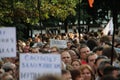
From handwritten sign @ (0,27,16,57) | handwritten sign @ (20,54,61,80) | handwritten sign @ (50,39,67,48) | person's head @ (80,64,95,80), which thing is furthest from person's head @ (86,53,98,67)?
handwritten sign @ (50,39,67,48)

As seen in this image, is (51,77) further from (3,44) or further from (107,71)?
(3,44)

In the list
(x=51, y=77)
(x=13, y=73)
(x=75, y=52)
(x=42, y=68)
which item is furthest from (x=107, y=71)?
(x=75, y=52)

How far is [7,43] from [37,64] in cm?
238

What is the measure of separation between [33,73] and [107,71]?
1150 millimetres

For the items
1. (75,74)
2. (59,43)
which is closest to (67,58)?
(75,74)

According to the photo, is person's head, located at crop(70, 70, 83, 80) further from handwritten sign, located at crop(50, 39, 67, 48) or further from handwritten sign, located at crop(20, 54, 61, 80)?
handwritten sign, located at crop(50, 39, 67, 48)

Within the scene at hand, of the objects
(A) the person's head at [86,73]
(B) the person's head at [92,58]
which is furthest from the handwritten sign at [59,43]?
(A) the person's head at [86,73]

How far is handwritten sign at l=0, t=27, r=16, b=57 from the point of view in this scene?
10750 millimetres

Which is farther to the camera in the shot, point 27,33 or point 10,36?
point 27,33

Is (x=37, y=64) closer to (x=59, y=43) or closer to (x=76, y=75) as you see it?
(x=76, y=75)

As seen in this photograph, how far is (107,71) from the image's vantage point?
8.82m

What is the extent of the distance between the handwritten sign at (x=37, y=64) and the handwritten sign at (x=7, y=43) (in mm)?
2024

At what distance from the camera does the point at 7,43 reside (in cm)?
1089

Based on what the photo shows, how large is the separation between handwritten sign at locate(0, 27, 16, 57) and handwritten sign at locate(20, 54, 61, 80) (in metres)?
2.02
